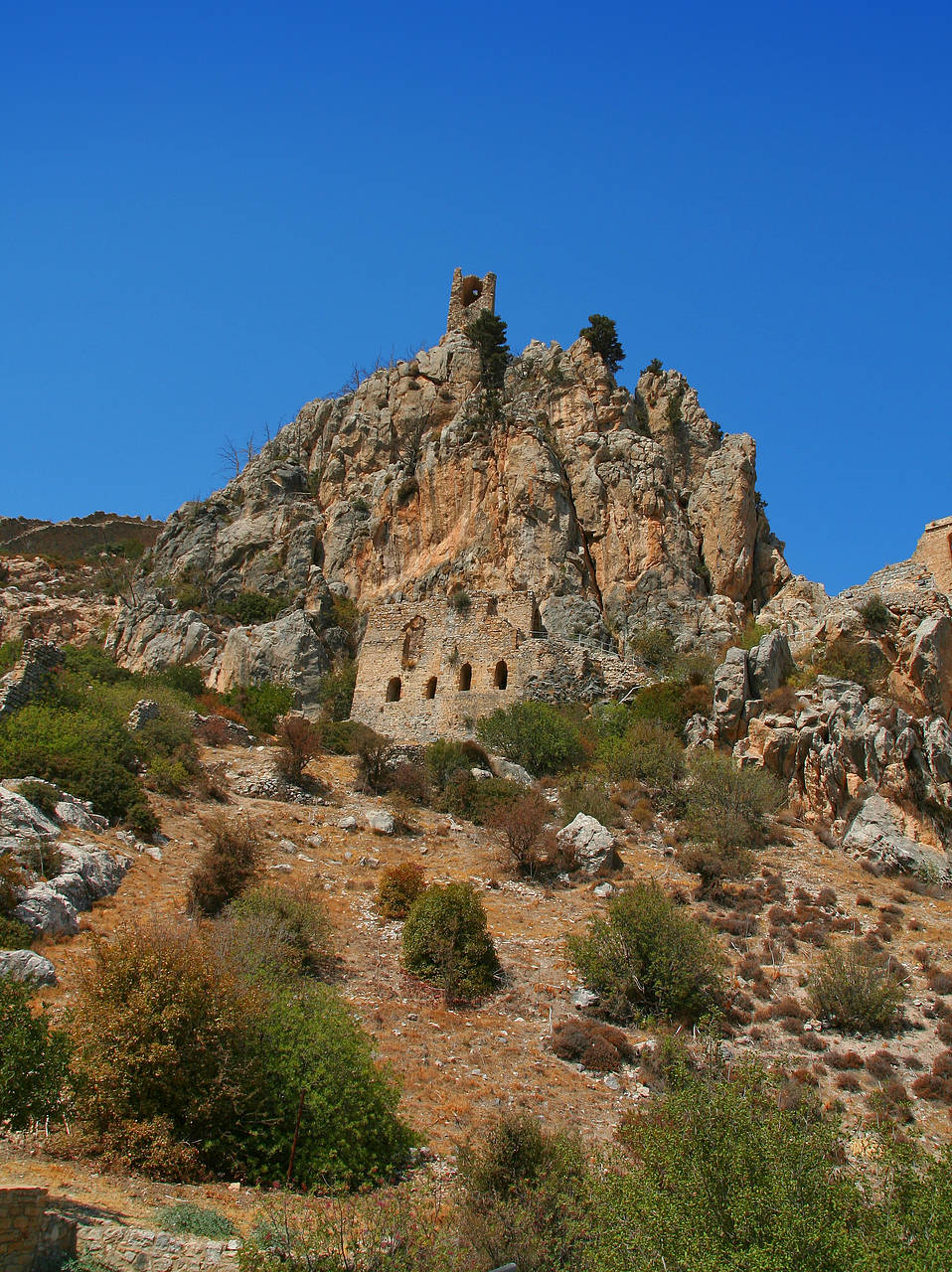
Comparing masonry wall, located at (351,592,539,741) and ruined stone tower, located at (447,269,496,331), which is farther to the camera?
ruined stone tower, located at (447,269,496,331)

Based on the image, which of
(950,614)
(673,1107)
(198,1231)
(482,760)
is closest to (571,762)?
(482,760)

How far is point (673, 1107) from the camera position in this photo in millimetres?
8312

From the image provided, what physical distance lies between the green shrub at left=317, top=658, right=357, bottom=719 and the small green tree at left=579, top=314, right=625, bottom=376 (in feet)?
71.7

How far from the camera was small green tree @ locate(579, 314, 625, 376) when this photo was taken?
4566 cm

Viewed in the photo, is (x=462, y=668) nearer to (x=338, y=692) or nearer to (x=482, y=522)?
(x=338, y=692)

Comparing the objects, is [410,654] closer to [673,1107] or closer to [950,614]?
[950,614]

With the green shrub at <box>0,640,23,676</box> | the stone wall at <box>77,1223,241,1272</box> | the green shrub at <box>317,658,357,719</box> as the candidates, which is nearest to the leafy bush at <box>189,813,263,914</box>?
the stone wall at <box>77,1223,241,1272</box>

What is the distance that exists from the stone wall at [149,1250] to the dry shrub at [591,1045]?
6.41m

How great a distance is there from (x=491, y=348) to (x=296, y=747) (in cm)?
3065

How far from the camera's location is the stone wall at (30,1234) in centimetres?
593

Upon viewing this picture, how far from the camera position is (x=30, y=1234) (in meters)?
6.03

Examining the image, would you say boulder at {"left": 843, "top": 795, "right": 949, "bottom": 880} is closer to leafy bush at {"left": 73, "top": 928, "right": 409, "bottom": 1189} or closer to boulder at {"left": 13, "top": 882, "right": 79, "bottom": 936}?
leafy bush at {"left": 73, "top": 928, "right": 409, "bottom": 1189}

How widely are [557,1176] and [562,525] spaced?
31.6m

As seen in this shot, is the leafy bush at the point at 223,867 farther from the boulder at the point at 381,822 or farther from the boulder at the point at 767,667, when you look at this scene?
the boulder at the point at 767,667
